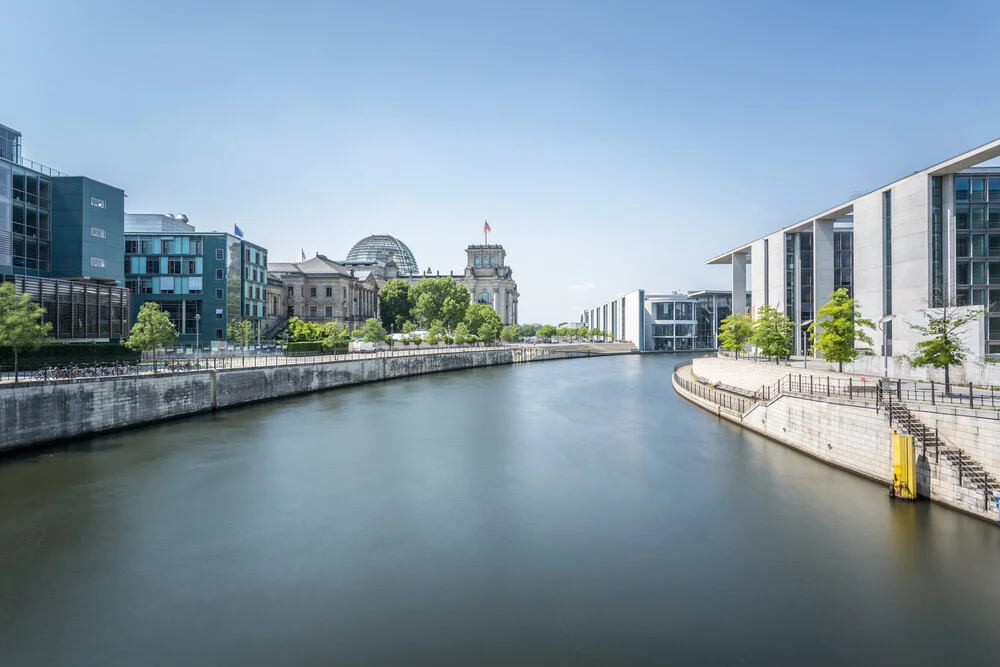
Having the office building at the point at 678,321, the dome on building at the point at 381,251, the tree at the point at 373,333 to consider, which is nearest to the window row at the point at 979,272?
the tree at the point at 373,333

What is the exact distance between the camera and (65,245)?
Result: 4906 cm

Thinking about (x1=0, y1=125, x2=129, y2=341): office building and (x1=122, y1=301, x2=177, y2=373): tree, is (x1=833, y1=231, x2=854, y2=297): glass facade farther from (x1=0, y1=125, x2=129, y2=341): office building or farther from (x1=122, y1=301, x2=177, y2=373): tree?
(x1=0, y1=125, x2=129, y2=341): office building

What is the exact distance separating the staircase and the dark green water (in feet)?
3.65

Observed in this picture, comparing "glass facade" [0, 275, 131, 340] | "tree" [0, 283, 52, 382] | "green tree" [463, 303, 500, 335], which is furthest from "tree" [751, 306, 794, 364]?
"green tree" [463, 303, 500, 335]

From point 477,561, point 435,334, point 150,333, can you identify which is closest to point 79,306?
point 150,333

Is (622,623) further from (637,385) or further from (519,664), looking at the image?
(637,385)

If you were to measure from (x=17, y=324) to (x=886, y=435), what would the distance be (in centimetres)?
4282

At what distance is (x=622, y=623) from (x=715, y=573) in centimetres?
404

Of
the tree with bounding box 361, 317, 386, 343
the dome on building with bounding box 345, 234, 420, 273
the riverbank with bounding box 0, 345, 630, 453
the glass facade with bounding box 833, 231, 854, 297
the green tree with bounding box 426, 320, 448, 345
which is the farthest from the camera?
the dome on building with bounding box 345, 234, 420, 273

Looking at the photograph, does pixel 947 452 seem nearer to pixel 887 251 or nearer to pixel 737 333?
pixel 887 251

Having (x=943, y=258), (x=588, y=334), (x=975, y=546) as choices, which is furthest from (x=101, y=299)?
(x=588, y=334)

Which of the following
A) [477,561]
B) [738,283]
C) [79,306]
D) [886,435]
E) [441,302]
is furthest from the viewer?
[441,302]

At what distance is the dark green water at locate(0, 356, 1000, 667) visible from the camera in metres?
11.6

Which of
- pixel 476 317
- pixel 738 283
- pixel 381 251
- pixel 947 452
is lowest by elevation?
pixel 947 452
